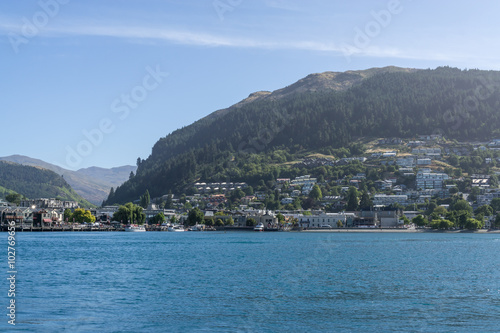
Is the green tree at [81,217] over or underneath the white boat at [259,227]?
over

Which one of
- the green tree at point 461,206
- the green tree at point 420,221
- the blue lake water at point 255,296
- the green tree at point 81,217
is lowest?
the blue lake water at point 255,296

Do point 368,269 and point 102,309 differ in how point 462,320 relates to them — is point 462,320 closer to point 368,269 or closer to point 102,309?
point 102,309

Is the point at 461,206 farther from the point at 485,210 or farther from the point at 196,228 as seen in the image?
the point at 196,228

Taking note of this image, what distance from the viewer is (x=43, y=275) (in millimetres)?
50250

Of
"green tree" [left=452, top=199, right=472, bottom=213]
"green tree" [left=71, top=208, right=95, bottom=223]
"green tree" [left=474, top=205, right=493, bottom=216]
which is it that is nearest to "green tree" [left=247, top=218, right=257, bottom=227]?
"green tree" [left=71, top=208, right=95, bottom=223]

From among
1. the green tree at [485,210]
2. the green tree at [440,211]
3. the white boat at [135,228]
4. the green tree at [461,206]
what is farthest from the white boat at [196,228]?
the green tree at [485,210]

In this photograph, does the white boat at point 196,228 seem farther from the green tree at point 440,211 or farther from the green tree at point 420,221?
the green tree at point 440,211

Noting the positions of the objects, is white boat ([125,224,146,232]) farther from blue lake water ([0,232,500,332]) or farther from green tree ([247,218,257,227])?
blue lake water ([0,232,500,332])

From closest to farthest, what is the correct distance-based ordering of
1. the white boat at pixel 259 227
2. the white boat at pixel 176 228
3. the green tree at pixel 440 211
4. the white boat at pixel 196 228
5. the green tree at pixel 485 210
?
the white boat at pixel 259 227 < the green tree at pixel 485 210 < the white boat at pixel 176 228 < the green tree at pixel 440 211 < the white boat at pixel 196 228

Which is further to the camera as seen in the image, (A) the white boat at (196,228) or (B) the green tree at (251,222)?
(B) the green tree at (251,222)

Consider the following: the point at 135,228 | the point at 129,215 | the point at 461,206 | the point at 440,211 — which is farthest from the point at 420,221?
the point at 129,215

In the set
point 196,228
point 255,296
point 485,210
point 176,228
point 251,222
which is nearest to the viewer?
point 255,296

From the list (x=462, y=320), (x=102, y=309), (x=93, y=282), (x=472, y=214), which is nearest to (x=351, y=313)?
(x=462, y=320)

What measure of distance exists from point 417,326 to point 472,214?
17719cm
